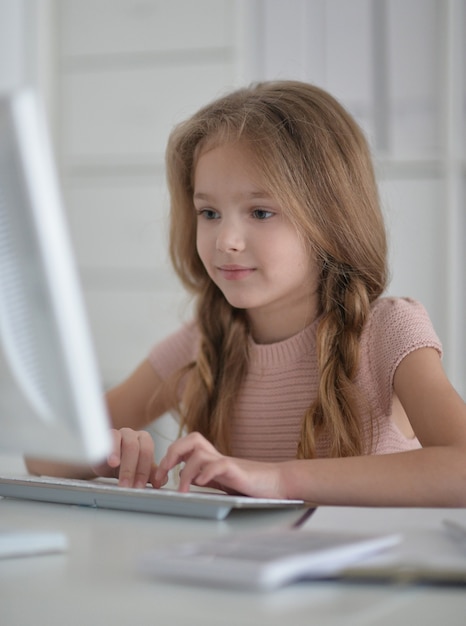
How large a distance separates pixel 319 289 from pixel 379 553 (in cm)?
83

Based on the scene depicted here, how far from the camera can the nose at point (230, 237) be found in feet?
4.32

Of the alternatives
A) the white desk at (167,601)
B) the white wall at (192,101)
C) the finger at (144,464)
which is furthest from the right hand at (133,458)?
the white wall at (192,101)

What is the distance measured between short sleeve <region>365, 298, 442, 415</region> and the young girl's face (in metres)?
0.14

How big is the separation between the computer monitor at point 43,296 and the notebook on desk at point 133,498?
294mm

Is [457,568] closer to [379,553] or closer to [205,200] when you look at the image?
[379,553]

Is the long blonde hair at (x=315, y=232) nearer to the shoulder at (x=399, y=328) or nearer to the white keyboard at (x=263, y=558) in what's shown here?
the shoulder at (x=399, y=328)

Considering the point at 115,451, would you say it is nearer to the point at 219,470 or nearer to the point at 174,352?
the point at 219,470

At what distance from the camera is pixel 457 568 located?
1.96 feet

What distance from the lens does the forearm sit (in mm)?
956

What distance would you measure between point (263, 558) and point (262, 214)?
82cm

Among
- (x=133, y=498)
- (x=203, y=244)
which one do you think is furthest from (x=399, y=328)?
(x=133, y=498)

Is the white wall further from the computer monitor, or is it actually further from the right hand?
the computer monitor

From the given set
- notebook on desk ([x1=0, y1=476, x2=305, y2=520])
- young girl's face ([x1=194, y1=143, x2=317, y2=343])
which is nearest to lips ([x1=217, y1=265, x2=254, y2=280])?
young girl's face ([x1=194, y1=143, x2=317, y2=343])

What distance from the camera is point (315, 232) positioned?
4.47ft
